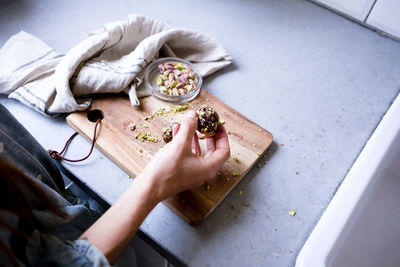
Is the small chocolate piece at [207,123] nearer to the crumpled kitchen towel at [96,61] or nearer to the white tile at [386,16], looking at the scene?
the crumpled kitchen towel at [96,61]

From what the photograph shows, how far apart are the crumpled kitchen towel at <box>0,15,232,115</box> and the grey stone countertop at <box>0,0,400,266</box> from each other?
45mm

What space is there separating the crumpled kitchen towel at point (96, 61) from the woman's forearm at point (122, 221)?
12.0 inches

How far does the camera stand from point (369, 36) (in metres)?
1.13

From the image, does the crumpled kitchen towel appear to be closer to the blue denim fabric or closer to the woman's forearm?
the blue denim fabric

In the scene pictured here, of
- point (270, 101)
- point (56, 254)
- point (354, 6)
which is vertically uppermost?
point (354, 6)

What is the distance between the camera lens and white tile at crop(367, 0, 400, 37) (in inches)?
42.5

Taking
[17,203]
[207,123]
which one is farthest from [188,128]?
[17,203]

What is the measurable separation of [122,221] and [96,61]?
0.47 metres

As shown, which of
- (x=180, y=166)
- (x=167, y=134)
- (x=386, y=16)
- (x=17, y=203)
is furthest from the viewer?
(x=386, y=16)

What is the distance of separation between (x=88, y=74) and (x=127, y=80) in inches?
3.7

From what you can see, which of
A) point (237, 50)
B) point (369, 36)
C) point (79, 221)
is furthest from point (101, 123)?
point (369, 36)

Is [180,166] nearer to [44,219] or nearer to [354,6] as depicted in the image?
[44,219]

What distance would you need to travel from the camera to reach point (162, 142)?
75cm

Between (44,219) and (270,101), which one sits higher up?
(270,101)
